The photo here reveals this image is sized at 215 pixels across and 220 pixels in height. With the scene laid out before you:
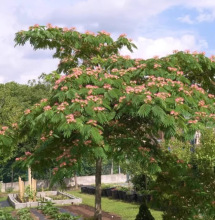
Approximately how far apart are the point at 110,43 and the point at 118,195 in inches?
835

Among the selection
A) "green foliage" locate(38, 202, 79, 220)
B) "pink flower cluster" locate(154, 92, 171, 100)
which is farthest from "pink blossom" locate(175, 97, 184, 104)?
"green foliage" locate(38, 202, 79, 220)

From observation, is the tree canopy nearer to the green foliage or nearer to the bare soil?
the green foliage

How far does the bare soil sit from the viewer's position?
22.3 metres

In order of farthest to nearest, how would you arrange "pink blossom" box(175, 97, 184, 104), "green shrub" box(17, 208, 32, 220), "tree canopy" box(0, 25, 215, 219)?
"green shrub" box(17, 208, 32, 220)
"pink blossom" box(175, 97, 184, 104)
"tree canopy" box(0, 25, 215, 219)

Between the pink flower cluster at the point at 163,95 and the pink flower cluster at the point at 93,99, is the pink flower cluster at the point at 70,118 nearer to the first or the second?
the pink flower cluster at the point at 93,99

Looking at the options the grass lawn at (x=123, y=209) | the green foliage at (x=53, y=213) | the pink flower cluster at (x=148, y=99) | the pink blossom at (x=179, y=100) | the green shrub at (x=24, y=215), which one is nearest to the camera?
the pink flower cluster at (x=148, y=99)

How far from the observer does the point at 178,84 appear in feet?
33.3

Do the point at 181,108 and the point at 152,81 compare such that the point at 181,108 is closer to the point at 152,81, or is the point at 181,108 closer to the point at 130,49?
the point at 152,81

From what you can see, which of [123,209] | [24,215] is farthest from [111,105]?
[123,209]

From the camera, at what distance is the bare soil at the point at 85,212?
22.3m

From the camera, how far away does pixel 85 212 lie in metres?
25.2

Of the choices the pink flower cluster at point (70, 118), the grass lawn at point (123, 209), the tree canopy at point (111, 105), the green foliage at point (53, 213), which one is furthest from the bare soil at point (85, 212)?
the pink flower cluster at point (70, 118)

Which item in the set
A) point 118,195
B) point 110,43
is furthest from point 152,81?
point 118,195

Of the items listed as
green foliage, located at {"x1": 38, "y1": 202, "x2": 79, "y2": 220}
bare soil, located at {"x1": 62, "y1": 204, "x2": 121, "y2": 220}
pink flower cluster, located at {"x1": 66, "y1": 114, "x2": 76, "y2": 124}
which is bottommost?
bare soil, located at {"x1": 62, "y1": 204, "x2": 121, "y2": 220}
